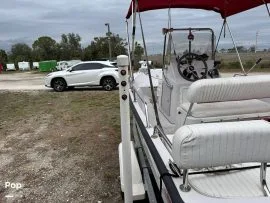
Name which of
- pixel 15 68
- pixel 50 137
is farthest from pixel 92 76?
pixel 15 68

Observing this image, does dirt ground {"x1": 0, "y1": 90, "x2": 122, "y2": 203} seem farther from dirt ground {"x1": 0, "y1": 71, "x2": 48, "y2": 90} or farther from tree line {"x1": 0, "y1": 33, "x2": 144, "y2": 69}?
tree line {"x1": 0, "y1": 33, "x2": 144, "y2": 69}

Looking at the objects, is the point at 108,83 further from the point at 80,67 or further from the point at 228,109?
the point at 228,109

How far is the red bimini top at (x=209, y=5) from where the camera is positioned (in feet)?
16.8

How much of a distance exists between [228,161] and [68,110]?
767cm

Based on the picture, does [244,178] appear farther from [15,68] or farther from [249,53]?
[15,68]

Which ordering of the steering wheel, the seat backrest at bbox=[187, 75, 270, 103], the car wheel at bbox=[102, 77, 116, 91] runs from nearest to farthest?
the seat backrest at bbox=[187, 75, 270, 103] → the steering wheel → the car wheel at bbox=[102, 77, 116, 91]

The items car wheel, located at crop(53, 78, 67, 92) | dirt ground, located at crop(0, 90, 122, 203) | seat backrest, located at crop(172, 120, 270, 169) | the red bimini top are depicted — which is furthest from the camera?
car wheel, located at crop(53, 78, 67, 92)

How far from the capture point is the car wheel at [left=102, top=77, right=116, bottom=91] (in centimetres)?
1386

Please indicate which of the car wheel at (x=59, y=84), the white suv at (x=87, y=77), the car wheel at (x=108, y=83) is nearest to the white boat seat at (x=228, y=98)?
the car wheel at (x=108, y=83)

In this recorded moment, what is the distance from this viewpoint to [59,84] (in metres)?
14.1

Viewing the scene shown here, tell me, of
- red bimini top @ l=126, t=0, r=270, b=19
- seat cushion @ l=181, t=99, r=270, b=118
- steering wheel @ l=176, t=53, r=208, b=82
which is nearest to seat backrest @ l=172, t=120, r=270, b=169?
seat cushion @ l=181, t=99, r=270, b=118

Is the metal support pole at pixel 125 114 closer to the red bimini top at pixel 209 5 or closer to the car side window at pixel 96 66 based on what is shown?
the red bimini top at pixel 209 5

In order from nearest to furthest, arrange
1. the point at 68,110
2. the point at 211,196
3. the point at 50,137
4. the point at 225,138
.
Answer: the point at 225,138 → the point at 211,196 → the point at 50,137 → the point at 68,110

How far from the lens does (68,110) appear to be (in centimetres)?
909
